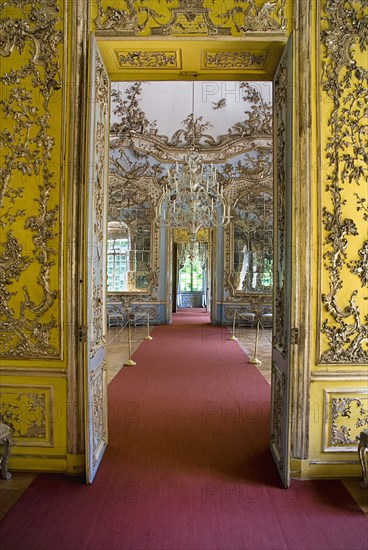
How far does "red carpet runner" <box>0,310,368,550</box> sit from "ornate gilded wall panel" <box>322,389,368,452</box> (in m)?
0.26

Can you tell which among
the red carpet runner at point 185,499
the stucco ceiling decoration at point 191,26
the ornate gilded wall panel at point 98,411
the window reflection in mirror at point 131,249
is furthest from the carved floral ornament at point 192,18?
the window reflection in mirror at point 131,249

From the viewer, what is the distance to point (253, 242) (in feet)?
35.7

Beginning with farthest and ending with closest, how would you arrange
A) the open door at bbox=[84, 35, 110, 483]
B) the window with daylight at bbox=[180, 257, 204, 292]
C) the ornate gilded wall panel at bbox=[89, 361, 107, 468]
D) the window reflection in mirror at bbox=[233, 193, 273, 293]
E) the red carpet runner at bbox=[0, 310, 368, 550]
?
the window with daylight at bbox=[180, 257, 204, 292] → the window reflection in mirror at bbox=[233, 193, 273, 293] → the ornate gilded wall panel at bbox=[89, 361, 107, 468] → the open door at bbox=[84, 35, 110, 483] → the red carpet runner at bbox=[0, 310, 368, 550]

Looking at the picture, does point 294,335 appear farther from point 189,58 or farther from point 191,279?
point 191,279

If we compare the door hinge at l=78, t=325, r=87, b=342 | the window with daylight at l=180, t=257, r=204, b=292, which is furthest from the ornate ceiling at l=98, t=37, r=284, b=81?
the window with daylight at l=180, t=257, r=204, b=292

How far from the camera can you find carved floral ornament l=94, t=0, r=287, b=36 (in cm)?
269

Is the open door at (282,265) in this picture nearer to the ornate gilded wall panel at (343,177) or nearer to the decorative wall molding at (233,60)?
the decorative wall molding at (233,60)

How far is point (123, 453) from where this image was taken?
3086 mm

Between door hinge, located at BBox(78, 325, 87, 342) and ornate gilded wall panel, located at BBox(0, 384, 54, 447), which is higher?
door hinge, located at BBox(78, 325, 87, 342)

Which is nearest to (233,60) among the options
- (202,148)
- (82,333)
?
(82,333)

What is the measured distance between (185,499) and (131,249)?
8.75 meters

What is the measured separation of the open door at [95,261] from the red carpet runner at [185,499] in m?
0.28

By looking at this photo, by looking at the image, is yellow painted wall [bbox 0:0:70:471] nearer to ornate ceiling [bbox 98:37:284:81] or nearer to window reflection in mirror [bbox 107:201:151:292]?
ornate ceiling [bbox 98:37:284:81]

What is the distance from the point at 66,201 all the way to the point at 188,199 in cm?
634
